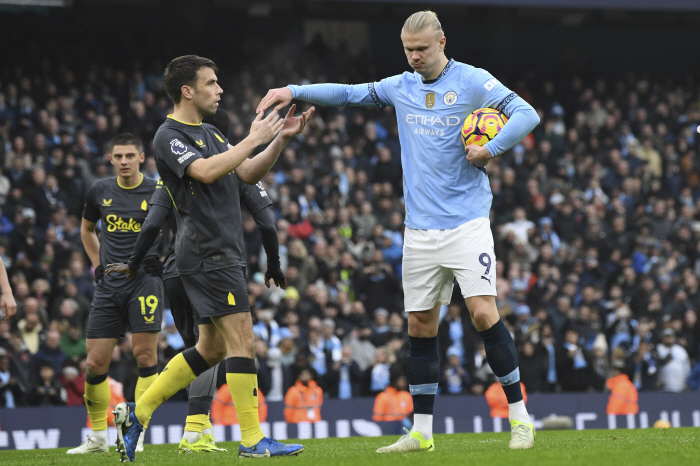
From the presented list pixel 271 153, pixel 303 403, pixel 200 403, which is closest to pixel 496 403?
pixel 303 403

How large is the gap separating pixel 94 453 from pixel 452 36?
19.9 m

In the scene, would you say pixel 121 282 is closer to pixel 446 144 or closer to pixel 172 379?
pixel 172 379

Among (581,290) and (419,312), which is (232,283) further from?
(581,290)

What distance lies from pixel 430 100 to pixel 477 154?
673 millimetres

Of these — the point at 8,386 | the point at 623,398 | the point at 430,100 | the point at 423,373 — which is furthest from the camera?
the point at 623,398

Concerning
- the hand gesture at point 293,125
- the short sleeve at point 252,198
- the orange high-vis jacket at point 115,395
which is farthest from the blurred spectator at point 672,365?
the hand gesture at point 293,125

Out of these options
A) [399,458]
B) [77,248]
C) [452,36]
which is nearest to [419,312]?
[399,458]

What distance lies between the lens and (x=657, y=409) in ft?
51.8

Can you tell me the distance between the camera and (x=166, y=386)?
21.0 ft

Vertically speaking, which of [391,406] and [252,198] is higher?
[252,198]

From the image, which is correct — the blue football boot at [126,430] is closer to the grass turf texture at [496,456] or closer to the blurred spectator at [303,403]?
the grass turf texture at [496,456]

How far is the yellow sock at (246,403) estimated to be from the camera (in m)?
6.14

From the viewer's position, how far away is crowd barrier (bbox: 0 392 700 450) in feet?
41.6

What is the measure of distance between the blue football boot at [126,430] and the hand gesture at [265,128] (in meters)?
1.91
